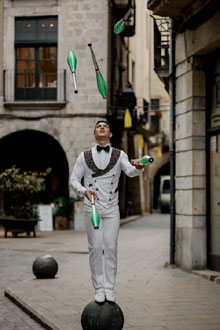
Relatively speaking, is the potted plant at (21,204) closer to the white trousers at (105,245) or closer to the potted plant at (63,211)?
the potted plant at (63,211)

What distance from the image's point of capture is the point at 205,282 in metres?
10.2

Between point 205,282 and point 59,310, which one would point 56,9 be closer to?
point 205,282

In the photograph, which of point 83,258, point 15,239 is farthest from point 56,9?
point 83,258

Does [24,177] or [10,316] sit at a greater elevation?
[24,177]

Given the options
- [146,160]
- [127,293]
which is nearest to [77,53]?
[127,293]

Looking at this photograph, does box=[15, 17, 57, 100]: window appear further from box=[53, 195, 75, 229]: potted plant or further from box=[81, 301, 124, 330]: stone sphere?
box=[81, 301, 124, 330]: stone sphere

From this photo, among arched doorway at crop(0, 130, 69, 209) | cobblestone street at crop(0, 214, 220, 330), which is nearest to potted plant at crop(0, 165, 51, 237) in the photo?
cobblestone street at crop(0, 214, 220, 330)

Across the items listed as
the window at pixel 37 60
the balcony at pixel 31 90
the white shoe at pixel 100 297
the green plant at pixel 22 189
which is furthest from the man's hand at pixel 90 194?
the window at pixel 37 60

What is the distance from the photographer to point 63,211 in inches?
946

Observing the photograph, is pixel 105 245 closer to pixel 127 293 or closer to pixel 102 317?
pixel 102 317

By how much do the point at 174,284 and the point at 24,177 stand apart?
38.1 feet

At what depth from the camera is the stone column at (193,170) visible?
11.4 meters

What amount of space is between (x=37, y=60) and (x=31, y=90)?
1120 millimetres

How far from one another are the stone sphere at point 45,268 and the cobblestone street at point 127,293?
0.46ft
